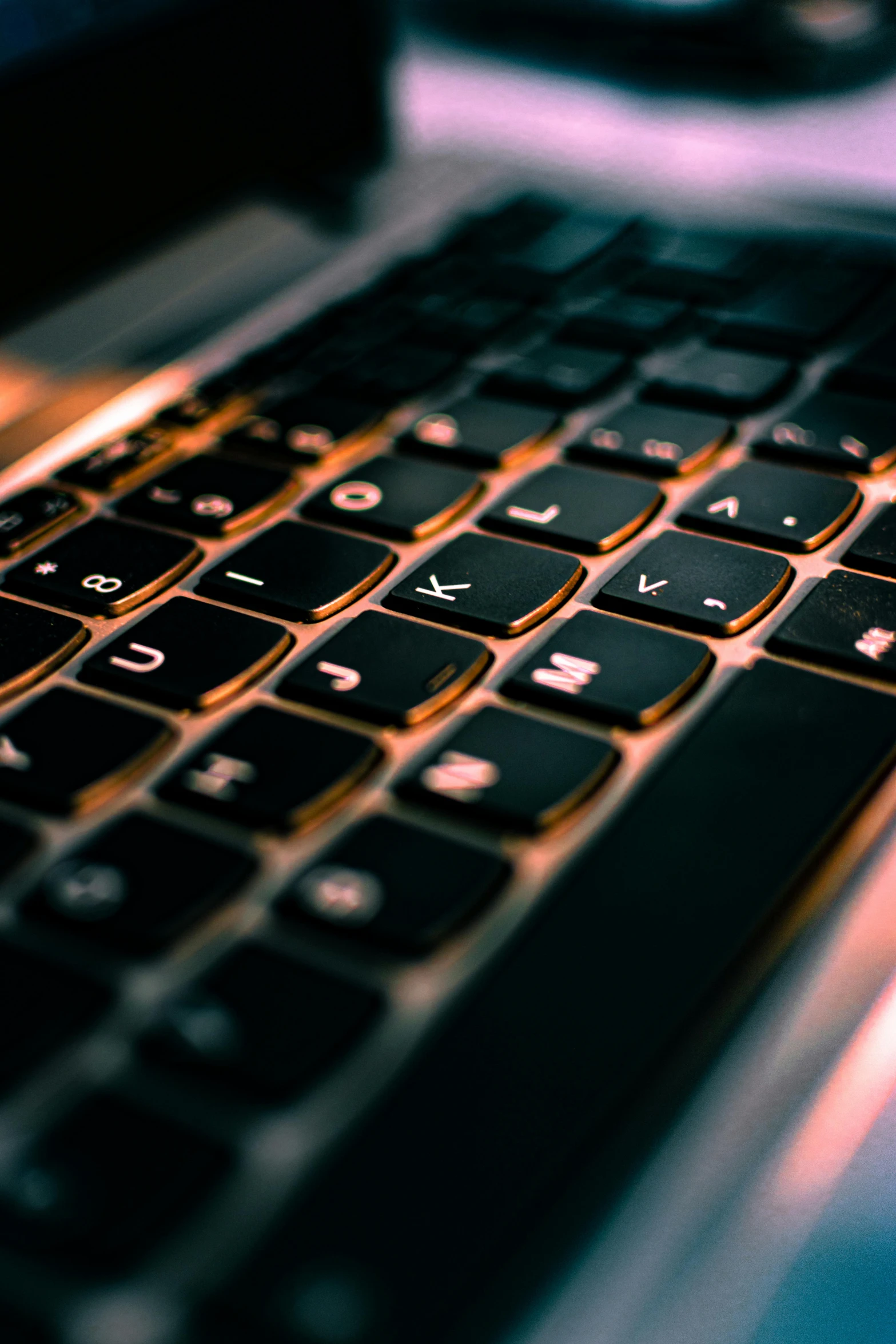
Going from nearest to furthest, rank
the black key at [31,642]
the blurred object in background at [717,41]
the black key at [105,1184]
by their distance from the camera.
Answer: the black key at [105,1184] < the black key at [31,642] < the blurred object in background at [717,41]

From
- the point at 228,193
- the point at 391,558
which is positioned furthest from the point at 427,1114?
the point at 228,193

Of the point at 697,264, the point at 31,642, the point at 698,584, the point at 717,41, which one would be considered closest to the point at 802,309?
the point at 697,264

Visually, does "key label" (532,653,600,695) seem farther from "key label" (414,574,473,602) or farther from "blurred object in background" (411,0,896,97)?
"blurred object in background" (411,0,896,97)

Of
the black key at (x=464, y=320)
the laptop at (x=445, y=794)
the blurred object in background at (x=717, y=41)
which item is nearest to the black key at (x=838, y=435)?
the laptop at (x=445, y=794)

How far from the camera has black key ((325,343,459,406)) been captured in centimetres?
36

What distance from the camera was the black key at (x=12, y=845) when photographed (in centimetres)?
21

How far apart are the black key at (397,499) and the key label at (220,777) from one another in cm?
9

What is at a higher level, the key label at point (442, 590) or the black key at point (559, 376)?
the black key at point (559, 376)

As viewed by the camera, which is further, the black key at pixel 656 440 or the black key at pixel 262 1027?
the black key at pixel 656 440

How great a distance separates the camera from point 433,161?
50 centimetres

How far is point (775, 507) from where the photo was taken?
0.99ft

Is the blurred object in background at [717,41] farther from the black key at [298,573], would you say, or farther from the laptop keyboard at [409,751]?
the black key at [298,573]

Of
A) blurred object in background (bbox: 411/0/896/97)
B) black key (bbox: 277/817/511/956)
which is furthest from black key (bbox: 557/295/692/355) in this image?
blurred object in background (bbox: 411/0/896/97)

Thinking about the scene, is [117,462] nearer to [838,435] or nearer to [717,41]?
[838,435]
